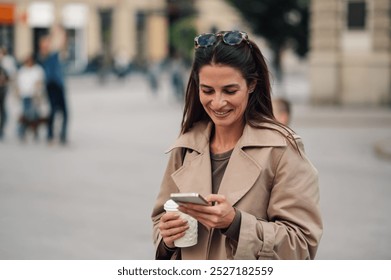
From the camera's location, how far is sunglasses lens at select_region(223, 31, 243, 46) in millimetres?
2902

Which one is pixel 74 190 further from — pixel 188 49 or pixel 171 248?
pixel 188 49

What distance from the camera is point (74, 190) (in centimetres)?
1056

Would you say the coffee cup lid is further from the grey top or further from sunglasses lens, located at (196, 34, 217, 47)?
sunglasses lens, located at (196, 34, 217, 47)

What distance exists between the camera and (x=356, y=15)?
77.8 feet

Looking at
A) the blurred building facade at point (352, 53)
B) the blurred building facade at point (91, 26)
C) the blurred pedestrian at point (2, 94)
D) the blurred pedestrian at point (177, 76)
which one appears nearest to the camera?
the blurred pedestrian at point (2, 94)

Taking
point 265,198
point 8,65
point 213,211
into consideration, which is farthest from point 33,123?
point 213,211

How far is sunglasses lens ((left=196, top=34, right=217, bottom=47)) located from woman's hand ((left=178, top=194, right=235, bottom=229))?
52cm

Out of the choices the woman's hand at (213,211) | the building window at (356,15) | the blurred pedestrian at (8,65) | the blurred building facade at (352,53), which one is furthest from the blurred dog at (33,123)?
the woman's hand at (213,211)

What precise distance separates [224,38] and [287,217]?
615 millimetres

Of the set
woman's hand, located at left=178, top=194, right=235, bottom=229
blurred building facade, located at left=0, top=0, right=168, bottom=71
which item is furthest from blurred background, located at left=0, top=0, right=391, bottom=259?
blurred building facade, located at left=0, top=0, right=168, bottom=71

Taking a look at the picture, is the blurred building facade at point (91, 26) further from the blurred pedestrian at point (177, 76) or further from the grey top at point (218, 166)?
the grey top at point (218, 166)

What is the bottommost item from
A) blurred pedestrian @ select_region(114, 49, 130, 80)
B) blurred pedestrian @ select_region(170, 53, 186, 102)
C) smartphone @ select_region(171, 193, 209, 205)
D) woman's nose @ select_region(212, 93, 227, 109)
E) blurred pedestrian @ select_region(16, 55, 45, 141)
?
blurred pedestrian @ select_region(114, 49, 130, 80)

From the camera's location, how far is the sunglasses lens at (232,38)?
2.90 meters

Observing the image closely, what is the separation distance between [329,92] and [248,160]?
21.3 meters
